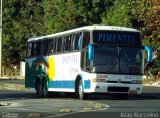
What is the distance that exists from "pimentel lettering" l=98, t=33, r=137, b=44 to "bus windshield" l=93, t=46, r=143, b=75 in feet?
1.12

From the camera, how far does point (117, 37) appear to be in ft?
90.2

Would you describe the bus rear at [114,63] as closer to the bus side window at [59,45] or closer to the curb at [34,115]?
the bus side window at [59,45]

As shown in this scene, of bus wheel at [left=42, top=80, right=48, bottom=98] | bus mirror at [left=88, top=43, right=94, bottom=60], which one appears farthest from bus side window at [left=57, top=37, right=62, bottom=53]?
bus mirror at [left=88, top=43, right=94, bottom=60]

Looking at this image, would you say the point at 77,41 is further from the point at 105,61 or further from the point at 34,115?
the point at 34,115

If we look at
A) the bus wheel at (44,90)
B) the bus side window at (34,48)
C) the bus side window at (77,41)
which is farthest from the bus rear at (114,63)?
the bus side window at (34,48)

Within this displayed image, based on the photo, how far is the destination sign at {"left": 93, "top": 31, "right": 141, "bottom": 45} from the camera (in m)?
27.2

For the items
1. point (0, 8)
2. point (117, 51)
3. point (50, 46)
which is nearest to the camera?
point (117, 51)

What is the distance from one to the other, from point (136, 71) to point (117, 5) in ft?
86.6

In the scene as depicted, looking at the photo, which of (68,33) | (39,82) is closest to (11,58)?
(39,82)

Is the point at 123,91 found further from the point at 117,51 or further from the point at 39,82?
Result: the point at 39,82

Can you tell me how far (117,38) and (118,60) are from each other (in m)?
1.05

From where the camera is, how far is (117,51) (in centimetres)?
2711

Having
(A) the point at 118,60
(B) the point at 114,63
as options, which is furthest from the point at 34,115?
(A) the point at 118,60

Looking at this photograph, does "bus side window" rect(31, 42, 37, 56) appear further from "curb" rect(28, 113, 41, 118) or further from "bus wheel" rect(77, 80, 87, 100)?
"curb" rect(28, 113, 41, 118)
